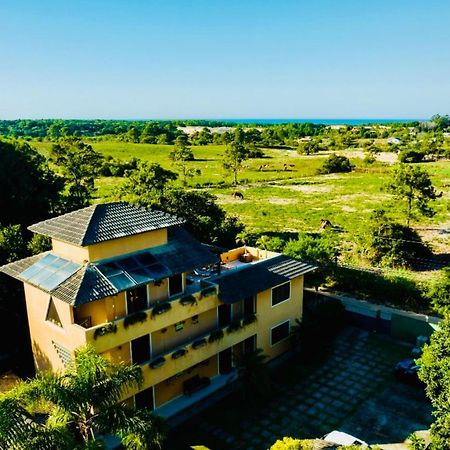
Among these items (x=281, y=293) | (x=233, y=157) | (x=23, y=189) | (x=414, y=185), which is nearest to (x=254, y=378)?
(x=281, y=293)

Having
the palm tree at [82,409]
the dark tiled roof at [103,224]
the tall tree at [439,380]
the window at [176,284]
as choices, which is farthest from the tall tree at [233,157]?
the palm tree at [82,409]

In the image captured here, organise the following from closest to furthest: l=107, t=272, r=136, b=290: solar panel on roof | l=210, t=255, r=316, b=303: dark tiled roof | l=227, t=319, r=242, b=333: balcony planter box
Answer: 1. l=107, t=272, r=136, b=290: solar panel on roof
2. l=210, t=255, r=316, b=303: dark tiled roof
3. l=227, t=319, r=242, b=333: balcony planter box

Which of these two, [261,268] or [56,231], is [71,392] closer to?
[56,231]

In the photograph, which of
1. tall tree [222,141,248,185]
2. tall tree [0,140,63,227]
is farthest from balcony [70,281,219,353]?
tall tree [222,141,248,185]

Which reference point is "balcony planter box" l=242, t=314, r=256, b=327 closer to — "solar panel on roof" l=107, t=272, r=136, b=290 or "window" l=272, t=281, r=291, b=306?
"window" l=272, t=281, r=291, b=306

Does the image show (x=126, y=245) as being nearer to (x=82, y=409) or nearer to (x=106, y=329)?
(x=106, y=329)

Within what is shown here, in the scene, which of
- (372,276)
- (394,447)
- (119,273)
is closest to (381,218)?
(372,276)
